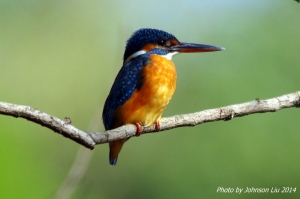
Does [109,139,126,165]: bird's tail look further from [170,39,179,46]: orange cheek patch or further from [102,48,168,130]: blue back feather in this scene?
[170,39,179,46]: orange cheek patch

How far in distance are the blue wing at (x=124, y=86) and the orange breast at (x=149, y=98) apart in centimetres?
4

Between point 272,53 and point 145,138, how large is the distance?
195cm

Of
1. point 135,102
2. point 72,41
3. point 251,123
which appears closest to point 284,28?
point 251,123

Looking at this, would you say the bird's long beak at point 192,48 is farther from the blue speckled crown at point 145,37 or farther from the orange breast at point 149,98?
the orange breast at point 149,98

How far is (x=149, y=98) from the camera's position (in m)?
3.23

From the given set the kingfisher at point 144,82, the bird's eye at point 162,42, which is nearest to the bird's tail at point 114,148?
the kingfisher at point 144,82

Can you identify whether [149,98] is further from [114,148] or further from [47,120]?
[47,120]

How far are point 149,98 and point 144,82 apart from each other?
0.13 m

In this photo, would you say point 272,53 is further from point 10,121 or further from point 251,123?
point 10,121

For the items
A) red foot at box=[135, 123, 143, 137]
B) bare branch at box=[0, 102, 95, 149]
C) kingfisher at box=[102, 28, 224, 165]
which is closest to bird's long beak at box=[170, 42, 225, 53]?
kingfisher at box=[102, 28, 224, 165]

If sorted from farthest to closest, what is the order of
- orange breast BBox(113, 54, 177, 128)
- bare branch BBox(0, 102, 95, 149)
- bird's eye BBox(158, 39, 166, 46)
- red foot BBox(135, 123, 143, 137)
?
bird's eye BBox(158, 39, 166, 46) → orange breast BBox(113, 54, 177, 128) → red foot BBox(135, 123, 143, 137) → bare branch BBox(0, 102, 95, 149)

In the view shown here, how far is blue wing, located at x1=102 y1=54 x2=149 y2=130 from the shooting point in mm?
3297

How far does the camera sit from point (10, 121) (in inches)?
195

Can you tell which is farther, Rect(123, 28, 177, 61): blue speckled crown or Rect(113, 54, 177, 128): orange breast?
Rect(123, 28, 177, 61): blue speckled crown
